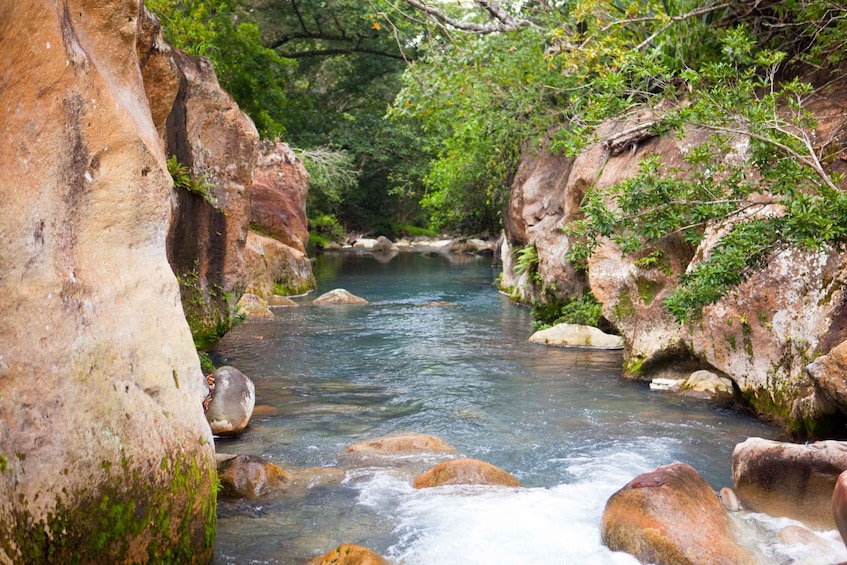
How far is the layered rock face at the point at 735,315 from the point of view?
323 inches

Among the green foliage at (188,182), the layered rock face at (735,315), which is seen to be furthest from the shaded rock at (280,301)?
the green foliage at (188,182)

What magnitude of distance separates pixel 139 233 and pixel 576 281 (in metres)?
12.1

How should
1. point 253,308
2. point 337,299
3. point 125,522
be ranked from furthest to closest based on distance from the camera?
point 337,299
point 253,308
point 125,522

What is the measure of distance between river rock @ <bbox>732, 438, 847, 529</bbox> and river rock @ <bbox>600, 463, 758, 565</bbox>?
0.51 m

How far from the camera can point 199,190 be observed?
10789mm

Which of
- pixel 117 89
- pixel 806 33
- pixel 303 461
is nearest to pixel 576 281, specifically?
pixel 806 33

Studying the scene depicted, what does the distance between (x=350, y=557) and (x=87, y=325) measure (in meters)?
2.17

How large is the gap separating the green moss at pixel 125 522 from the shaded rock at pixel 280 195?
59.1 feet

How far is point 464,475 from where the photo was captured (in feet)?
22.7

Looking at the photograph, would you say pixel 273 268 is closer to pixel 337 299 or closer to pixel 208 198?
pixel 337 299

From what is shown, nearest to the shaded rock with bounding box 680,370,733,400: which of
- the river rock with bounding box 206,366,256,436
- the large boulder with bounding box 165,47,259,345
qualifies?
the river rock with bounding box 206,366,256,436

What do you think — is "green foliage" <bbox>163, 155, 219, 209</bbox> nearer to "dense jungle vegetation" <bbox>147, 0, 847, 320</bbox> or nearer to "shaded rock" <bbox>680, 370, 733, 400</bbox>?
"dense jungle vegetation" <bbox>147, 0, 847, 320</bbox>

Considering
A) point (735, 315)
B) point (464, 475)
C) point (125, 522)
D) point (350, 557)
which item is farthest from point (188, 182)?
point (735, 315)

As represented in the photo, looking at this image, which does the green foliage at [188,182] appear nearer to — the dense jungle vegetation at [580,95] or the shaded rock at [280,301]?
the dense jungle vegetation at [580,95]
